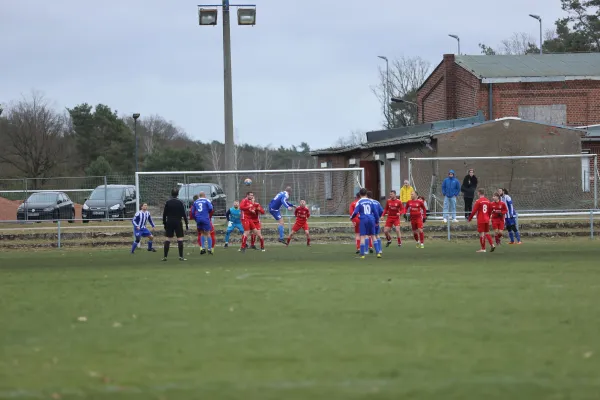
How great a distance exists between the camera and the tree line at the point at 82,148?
227ft

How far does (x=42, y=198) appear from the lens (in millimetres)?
41344

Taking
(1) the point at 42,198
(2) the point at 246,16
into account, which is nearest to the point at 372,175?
(2) the point at 246,16

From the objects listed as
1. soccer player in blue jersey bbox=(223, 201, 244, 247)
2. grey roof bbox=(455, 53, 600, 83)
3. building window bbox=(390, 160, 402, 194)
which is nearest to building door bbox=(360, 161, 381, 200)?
building window bbox=(390, 160, 402, 194)

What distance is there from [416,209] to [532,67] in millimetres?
25479

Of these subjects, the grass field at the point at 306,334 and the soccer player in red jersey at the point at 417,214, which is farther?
the soccer player in red jersey at the point at 417,214

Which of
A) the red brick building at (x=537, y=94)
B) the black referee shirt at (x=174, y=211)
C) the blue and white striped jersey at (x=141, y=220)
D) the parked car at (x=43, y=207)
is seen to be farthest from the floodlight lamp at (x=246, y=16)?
the red brick building at (x=537, y=94)

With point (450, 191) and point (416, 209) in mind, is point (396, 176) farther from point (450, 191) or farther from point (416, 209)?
point (416, 209)

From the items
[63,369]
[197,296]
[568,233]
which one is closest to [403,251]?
[568,233]

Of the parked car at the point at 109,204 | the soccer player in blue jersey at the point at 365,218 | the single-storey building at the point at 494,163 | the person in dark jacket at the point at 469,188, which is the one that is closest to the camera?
the soccer player in blue jersey at the point at 365,218

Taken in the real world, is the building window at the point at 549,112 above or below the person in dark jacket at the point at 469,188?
above

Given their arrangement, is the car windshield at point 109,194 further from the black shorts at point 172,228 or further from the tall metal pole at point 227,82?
the black shorts at point 172,228

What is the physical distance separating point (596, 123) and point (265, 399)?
150 ft

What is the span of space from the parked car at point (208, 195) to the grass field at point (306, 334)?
52.4ft

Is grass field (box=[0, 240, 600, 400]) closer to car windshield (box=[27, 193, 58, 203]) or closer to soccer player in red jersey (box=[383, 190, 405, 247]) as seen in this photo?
soccer player in red jersey (box=[383, 190, 405, 247])
